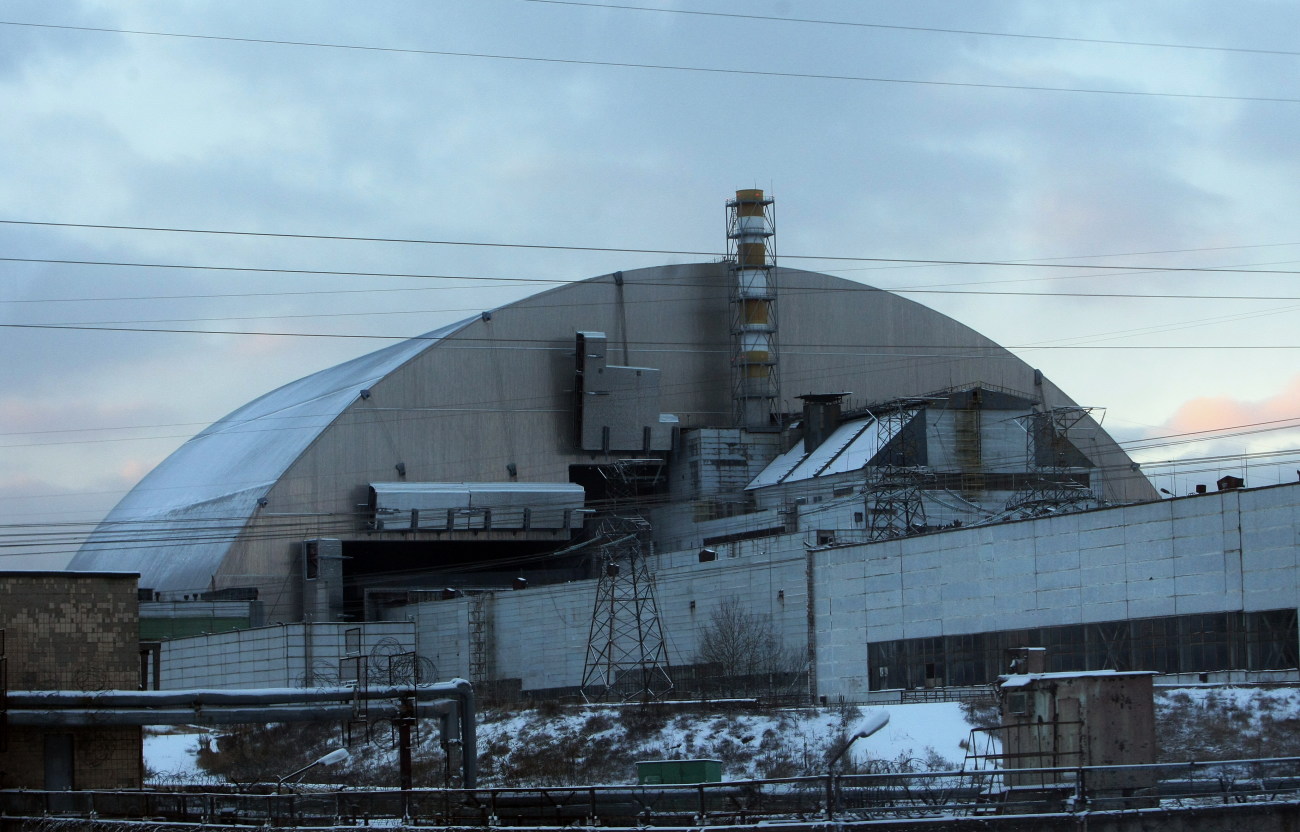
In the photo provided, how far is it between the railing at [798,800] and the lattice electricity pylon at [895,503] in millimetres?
31941

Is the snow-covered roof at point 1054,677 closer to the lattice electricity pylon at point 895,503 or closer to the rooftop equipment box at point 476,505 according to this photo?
the lattice electricity pylon at point 895,503

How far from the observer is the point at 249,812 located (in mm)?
26375

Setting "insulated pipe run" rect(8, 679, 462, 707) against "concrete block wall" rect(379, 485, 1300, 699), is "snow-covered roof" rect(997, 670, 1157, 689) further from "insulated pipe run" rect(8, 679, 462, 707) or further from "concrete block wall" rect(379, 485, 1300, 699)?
"concrete block wall" rect(379, 485, 1300, 699)

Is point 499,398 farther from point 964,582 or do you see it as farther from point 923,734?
point 923,734

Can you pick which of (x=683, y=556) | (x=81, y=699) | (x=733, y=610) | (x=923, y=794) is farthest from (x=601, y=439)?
(x=923, y=794)

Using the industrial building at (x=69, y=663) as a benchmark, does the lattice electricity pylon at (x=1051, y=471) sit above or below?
above

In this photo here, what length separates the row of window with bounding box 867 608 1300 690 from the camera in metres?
40.1

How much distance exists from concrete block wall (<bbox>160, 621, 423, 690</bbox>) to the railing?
119 ft

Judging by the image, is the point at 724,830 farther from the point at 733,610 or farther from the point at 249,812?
the point at 733,610

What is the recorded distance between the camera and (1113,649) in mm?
43500

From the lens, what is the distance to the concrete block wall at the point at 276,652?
63.3 meters

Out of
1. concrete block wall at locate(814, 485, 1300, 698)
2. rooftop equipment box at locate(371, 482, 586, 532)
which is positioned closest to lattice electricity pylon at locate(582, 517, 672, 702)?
concrete block wall at locate(814, 485, 1300, 698)

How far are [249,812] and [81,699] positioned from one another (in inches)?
189

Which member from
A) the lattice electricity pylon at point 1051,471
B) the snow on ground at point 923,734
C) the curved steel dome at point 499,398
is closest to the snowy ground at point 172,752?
the snow on ground at point 923,734
